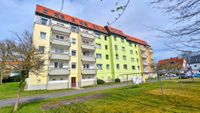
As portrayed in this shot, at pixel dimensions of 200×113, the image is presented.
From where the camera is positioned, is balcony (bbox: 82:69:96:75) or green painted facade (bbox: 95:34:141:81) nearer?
balcony (bbox: 82:69:96:75)

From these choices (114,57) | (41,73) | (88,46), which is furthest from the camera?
(114,57)

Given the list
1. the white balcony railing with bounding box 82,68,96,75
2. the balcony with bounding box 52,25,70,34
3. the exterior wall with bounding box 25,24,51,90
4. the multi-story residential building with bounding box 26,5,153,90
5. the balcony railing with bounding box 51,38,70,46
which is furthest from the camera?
the white balcony railing with bounding box 82,68,96,75

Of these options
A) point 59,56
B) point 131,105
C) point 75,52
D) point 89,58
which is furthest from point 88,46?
point 131,105

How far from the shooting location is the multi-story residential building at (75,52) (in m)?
27.2

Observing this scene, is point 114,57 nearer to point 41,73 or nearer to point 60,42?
point 60,42

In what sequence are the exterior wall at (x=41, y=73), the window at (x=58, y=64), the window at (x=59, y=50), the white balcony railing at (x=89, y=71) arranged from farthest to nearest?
the white balcony railing at (x=89, y=71)
the window at (x=59, y=50)
the window at (x=58, y=64)
the exterior wall at (x=41, y=73)

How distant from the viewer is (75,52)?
3341 centimetres

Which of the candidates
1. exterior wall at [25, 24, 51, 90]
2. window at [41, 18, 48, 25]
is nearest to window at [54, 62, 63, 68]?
exterior wall at [25, 24, 51, 90]

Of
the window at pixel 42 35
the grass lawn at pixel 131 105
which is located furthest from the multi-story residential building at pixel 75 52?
the grass lawn at pixel 131 105

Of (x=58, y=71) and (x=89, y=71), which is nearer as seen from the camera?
(x=58, y=71)

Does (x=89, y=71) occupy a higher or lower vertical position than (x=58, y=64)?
lower

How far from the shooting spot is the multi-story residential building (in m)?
27.2

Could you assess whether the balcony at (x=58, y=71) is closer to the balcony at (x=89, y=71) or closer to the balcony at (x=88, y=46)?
the balcony at (x=89, y=71)

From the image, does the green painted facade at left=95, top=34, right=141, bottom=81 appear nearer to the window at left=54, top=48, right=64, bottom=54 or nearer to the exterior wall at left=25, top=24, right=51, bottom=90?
the window at left=54, top=48, right=64, bottom=54
